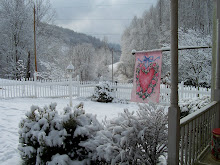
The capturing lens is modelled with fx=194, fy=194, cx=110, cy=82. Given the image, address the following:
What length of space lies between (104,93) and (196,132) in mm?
8063

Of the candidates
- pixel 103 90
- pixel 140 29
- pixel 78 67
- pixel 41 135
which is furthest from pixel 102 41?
pixel 41 135

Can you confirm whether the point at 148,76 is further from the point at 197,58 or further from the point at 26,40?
the point at 26,40

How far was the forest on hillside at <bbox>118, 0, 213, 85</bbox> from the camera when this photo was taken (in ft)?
46.8

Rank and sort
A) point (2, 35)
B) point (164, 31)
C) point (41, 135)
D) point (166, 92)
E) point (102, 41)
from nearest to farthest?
point (41, 135)
point (166, 92)
point (2, 35)
point (164, 31)
point (102, 41)

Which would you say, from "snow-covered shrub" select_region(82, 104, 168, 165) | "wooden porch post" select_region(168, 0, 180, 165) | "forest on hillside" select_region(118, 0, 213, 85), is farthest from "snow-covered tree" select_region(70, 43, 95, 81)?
"wooden porch post" select_region(168, 0, 180, 165)

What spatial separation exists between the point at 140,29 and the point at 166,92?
1646 cm

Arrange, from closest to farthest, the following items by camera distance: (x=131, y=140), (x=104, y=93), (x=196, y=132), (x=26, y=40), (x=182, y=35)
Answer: (x=131, y=140) → (x=196, y=132) → (x=104, y=93) → (x=182, y=35) → (x=26, y=40)

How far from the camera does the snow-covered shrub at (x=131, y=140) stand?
227 centimetres

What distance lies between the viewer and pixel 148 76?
4801 millimetres

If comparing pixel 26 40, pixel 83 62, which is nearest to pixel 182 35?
pixel 26 40

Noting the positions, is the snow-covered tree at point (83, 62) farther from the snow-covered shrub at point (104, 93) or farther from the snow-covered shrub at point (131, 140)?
the snow-covered shrub at point (131, 140)

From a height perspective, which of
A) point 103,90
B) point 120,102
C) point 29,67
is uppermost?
point 29,67

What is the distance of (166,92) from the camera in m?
9.98

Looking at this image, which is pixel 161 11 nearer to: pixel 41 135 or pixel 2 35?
pixel 2 35
